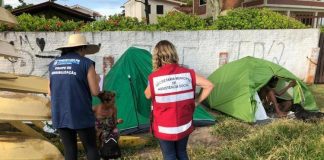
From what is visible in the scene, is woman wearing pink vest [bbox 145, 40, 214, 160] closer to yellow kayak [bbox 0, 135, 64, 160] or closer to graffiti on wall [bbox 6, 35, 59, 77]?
yellow kayak [bbox 0, 135, 64, 160]

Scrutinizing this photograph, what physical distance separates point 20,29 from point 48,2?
921 centimetres

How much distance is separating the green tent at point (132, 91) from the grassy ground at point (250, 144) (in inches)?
20.4

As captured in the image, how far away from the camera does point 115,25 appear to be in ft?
29.9

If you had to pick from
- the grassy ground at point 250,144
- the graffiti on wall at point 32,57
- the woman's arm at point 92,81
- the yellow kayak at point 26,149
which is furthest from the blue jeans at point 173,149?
the graffiti on wall at point 32,57

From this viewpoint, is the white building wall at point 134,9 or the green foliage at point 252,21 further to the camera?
the white building wall at point 134,9

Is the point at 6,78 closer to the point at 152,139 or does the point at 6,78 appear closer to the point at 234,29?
the point at 152,139

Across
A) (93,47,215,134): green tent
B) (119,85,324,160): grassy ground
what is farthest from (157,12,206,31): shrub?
(119,85,324,160): grassy ground

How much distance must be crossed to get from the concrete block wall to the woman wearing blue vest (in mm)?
5057

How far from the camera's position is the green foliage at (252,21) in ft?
32.8

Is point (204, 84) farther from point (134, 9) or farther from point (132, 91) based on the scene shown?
point (134, 9)

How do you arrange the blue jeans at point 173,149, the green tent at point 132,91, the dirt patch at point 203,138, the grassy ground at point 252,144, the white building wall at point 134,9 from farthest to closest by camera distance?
the white building wall at point 134,9 → the green tent at point 132,91 → the dirt patch at point 203,138 → the grassy ground at point 252,144 → the blue jeans at point 173,149

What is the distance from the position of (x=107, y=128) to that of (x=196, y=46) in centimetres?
550

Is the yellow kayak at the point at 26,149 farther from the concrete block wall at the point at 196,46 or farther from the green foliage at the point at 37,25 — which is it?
the green foliage at the point at 37,25

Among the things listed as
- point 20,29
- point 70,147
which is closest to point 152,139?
point 70,147
